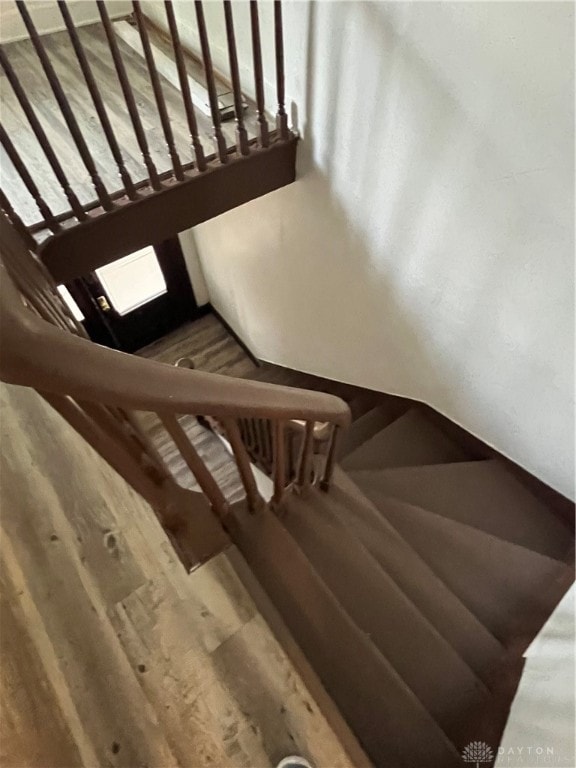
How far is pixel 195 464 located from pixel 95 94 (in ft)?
4.09

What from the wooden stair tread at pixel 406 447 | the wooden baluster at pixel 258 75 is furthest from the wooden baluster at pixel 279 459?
the wooden baluster at pixel 258 75

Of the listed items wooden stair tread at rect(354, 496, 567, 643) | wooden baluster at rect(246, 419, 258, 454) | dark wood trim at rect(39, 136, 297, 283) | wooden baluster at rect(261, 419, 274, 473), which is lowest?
wooden stair tread at rect(354, 496, 567, 643)

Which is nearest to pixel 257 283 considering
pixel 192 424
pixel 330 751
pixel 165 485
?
pixel 192 424

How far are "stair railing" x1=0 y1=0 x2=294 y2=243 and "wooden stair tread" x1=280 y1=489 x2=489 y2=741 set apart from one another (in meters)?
1.27

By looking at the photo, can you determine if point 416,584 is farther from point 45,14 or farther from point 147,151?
point 45,14

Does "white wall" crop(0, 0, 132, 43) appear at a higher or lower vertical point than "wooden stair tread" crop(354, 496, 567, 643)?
higher

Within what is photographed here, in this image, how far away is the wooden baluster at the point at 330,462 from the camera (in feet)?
5.51

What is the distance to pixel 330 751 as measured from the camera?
1.27 meters

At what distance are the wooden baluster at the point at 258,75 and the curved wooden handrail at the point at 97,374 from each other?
146cm

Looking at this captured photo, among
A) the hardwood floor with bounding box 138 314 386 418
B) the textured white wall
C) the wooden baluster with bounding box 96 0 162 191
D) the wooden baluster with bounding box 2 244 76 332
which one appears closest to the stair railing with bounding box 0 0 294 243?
the wooden baluster with bounding box 96 0 162 191

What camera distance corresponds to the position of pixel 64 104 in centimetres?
156

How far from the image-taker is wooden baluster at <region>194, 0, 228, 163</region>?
1.65 meters

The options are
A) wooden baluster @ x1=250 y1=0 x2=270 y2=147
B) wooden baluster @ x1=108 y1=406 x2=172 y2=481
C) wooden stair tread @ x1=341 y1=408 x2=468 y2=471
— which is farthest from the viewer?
wooden stair tread @ x1=341 y1=408 x2=468 y2=471

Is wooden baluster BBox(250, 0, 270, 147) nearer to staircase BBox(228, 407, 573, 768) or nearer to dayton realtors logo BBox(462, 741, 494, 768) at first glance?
staircase BBox(228, 407, 573, 768)
